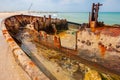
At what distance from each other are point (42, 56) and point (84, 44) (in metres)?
2.23

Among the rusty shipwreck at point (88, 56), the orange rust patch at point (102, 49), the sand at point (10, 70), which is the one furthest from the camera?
the orange rust patch at point (102, 49)

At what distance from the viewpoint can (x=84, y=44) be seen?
19.4ft

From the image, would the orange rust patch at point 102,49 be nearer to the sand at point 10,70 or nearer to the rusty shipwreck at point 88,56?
the rusty shipwreck at point 88,56

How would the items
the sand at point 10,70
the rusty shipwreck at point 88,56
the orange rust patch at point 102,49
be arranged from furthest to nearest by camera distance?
the orange rust patch at point 102,49 < the rusty shipwreck at point 88,56 < the sand at point 10,70

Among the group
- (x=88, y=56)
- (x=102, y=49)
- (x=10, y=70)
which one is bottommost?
(x=88, y=56)

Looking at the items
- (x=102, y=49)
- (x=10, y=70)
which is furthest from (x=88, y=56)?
(x=10, y=70)

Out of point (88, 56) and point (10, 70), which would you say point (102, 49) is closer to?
point (88, 56)

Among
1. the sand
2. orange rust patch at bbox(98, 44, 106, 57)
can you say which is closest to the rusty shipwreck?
orange rust patch at bbox(98, 44, 106, 57)

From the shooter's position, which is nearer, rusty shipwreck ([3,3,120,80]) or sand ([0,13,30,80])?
sand ([0,13,30,80])

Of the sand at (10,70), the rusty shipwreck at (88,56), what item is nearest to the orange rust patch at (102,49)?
the rusty shipwreck at (88,56)

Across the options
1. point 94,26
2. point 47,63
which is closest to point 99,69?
point 94,26

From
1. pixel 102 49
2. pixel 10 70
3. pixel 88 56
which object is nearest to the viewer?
pixel 10 70

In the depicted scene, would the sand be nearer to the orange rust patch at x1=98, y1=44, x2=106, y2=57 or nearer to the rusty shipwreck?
the rusty shipwreck

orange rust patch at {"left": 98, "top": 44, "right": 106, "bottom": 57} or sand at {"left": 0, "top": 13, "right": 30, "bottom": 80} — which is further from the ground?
orange rust patch at {"left": 98, "top": 44, "right": 106, "bottom": 57}
